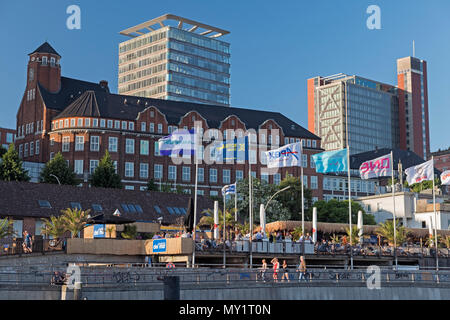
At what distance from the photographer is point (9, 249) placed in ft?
151

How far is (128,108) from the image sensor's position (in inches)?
4737

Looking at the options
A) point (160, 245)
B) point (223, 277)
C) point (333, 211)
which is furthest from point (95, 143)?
point (223, 277)

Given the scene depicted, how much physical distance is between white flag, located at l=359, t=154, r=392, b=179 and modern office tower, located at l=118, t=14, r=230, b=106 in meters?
126

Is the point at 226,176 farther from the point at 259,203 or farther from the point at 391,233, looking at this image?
the point at 391,233

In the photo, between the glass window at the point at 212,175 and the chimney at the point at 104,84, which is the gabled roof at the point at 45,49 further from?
the glass window at the point at 212,175

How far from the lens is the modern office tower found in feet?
614

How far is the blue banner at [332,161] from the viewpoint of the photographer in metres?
57.0

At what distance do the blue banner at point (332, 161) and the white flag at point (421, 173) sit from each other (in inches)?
390

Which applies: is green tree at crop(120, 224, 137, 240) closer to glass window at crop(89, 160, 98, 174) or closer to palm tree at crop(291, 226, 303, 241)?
palm tree at crop(291, 226, 303, 241)

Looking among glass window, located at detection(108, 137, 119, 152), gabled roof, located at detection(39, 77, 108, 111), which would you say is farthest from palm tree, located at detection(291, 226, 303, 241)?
gabled roof, located at detection(39, 77, 108, 111)

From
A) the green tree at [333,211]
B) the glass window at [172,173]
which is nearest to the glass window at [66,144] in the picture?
the glass window at [172,173]

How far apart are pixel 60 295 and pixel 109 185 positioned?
218 ft

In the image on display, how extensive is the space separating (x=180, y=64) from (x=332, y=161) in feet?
444
